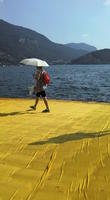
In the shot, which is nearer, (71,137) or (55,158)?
(55,158)

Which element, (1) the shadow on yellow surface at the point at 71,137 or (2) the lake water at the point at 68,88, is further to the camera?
(2) the lake water at the point at 68,88

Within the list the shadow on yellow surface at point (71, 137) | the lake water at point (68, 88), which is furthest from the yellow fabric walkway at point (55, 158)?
the lake water at point (68, 88)

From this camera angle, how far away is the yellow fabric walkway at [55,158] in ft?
15.1

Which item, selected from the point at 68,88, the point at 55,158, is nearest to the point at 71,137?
the point at 55,158

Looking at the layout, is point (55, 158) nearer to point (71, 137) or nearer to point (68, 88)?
point (71, 137)

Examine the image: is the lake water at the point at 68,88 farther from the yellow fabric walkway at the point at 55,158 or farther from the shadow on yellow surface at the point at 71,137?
the shadow on yellow surface at the point at 71,137

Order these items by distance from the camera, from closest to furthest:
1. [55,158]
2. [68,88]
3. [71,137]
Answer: [55,158] → [71,137] → [68,88]

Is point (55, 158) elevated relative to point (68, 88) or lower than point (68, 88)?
elevated

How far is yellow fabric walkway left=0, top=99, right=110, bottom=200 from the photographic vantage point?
459 cm

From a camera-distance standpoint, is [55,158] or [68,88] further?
[68,88]

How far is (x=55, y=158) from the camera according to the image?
235 inches

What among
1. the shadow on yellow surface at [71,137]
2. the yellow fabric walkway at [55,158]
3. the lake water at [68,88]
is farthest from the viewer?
the lake water at [68,88]

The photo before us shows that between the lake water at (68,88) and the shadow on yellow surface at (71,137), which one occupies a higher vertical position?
the shadow on yellow surface at (71,137)

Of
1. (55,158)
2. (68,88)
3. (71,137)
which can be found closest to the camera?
(55,158)
